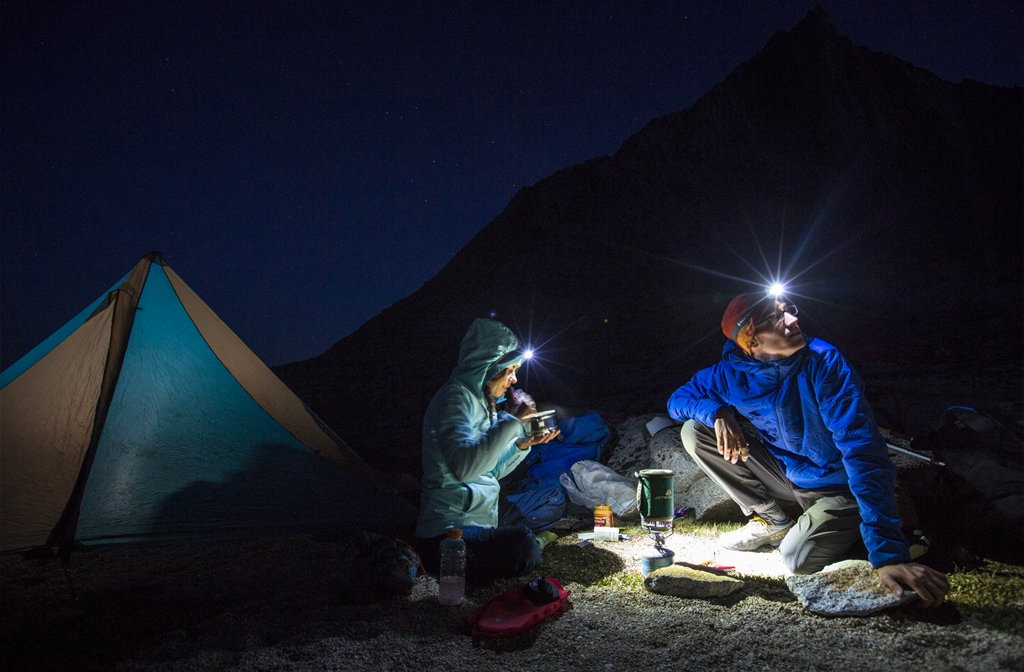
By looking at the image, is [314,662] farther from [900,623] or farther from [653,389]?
[653,389]

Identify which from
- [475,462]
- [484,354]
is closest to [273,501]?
[475,462]

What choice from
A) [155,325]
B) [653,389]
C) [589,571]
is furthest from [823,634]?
[653,389]

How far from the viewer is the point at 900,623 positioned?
2.55 meters

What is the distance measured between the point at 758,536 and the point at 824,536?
675 millimetres

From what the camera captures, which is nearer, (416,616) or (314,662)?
(314,662)

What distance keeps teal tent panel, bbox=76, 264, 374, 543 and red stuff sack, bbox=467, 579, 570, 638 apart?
212 centimetres

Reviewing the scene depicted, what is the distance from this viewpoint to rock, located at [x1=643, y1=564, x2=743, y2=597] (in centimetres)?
300

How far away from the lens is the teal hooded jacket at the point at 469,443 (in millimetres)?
3375

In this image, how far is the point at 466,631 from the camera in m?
2.76

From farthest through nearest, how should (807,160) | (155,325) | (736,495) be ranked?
(807,160)
(155,325)
(736,495)

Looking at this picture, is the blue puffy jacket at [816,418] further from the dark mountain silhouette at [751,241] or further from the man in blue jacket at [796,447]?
the dark mountain silhouette at [751,241]

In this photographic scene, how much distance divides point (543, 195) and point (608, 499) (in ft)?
139

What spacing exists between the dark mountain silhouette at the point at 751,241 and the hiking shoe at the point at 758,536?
14.8 metres

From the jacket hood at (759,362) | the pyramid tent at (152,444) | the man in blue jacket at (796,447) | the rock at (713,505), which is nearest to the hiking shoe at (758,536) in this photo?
the man in blue jacket at (796,447)
